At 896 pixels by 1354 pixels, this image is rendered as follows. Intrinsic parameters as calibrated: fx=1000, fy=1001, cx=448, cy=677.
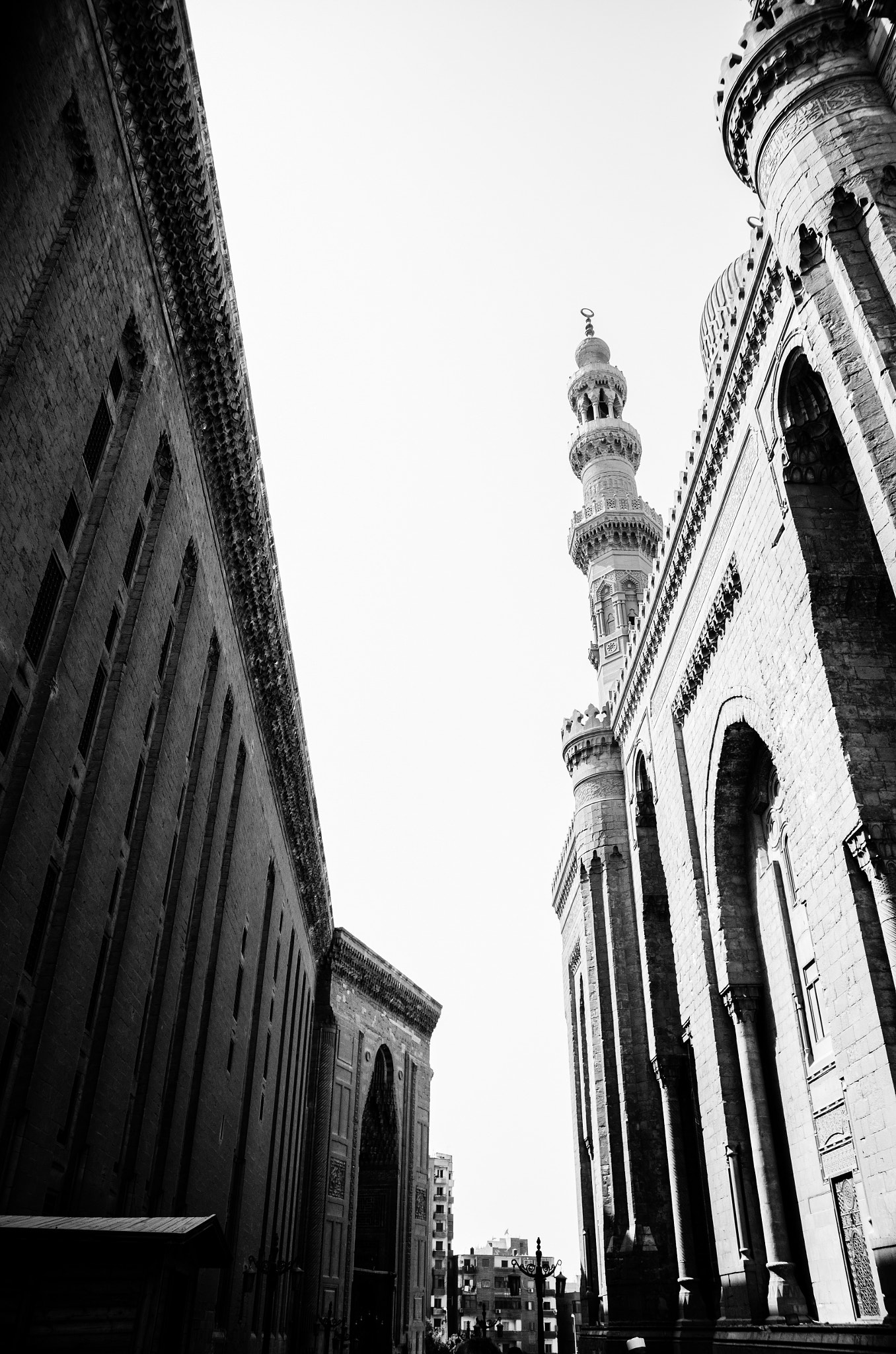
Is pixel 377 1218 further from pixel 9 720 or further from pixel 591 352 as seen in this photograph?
pixel 9 720

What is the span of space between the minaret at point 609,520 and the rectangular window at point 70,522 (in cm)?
2084

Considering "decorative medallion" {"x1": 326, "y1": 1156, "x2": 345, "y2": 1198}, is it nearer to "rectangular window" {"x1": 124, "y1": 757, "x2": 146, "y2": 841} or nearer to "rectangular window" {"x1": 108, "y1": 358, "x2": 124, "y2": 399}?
"rectangular window" {"x1": 124, "y1": 757, "x2": 146, "y2": 841}

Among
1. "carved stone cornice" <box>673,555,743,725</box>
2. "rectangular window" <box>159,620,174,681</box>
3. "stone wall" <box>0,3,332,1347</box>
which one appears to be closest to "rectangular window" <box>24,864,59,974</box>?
"stone wall" <box>0,3,332,1347</box>

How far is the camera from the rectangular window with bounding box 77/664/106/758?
13469 mm

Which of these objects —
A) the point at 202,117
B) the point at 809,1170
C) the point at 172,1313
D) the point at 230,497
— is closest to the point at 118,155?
the point at 202,117

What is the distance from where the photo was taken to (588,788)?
85.3 feet

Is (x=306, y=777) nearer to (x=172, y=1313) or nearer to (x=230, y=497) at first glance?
(x=230, y=497)

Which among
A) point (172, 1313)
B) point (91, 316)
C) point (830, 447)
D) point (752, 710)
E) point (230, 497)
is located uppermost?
point (230, 497)

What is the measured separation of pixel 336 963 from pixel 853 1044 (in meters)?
36.4

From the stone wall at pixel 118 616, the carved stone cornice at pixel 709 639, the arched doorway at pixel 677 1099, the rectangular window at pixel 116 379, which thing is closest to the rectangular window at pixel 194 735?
the stone wall at pixel 118 616

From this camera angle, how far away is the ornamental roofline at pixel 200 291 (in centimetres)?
1317

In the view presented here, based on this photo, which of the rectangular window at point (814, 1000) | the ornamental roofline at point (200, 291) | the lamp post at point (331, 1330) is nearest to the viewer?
the ornamental roofline at point (200, 291)

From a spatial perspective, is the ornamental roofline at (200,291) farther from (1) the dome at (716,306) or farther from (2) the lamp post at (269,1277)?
(2) the lamp post at (269,1277)

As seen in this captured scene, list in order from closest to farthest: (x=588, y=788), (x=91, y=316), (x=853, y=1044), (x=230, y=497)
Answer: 1. (x=853, y=1044)
2. (x=91, y=316)
3. (x=230, y=497)
4. (x=588, y=788)
